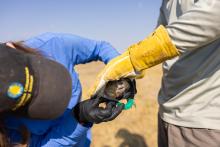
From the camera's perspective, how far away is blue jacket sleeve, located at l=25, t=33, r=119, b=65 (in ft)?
6.24

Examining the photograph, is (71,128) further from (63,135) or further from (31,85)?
(31,85)

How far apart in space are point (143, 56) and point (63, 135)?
27.2 inches

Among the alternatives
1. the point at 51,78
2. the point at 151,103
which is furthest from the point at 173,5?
the point at 151,103

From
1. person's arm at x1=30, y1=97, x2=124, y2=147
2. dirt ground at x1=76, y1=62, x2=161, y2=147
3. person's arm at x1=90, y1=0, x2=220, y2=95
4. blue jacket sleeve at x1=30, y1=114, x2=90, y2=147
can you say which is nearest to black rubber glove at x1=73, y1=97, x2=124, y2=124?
person's arm at x1=30, y1=97, x2=124, y2=147

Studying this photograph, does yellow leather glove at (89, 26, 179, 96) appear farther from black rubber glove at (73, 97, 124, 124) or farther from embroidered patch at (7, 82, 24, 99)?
embroidered patch at (7, 82, 24, 99)

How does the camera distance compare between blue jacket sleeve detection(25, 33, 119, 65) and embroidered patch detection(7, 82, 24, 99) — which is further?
blue jacket sleeve detection(25, 33, 119, 65)

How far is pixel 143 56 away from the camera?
1.46 meters

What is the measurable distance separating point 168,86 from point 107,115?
1.13 ft

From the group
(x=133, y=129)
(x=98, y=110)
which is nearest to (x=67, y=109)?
(x=98, y=110)

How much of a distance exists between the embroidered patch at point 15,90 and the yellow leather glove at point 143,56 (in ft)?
1.11

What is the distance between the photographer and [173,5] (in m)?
1.80

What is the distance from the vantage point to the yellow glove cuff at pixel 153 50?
55.7 inches

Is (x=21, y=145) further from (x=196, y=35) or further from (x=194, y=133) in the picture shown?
(x=196, y=35)

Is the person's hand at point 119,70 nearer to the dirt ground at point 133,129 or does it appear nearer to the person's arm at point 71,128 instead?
the person's arm at point 71,128
